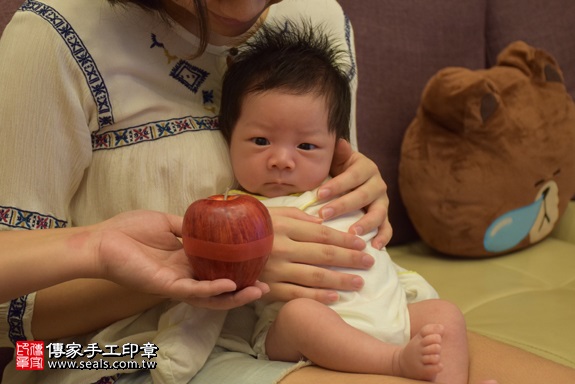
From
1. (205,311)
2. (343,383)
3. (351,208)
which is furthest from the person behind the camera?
(351,208)

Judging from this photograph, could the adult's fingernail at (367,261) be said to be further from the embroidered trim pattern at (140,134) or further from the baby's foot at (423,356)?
the embroidered trim pattern at (140,134)

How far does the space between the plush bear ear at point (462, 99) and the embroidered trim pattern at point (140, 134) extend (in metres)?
0.82

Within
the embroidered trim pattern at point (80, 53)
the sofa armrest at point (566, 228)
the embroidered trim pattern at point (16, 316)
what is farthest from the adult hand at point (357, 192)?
the sofa armrest at point (566, 228)

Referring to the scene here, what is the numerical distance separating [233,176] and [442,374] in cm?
47

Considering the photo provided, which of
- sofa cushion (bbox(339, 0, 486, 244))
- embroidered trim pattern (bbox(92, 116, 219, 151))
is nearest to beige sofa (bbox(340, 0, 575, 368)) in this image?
sofa cushion (bbox(339, 0, 486, 244))

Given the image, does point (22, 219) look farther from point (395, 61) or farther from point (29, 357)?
point (395, 61)

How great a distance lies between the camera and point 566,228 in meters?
1.91

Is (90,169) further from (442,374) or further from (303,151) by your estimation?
(442,374)

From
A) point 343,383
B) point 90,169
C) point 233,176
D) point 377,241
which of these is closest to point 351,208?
point 377,241

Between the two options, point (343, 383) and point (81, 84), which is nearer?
point (343, 383)

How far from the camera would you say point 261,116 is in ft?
3.54

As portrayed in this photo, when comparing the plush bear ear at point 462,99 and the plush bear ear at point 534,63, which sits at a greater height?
the plush bear ear at point 534,63

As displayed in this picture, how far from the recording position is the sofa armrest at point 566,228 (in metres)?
1.90

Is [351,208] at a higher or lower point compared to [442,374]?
higher
